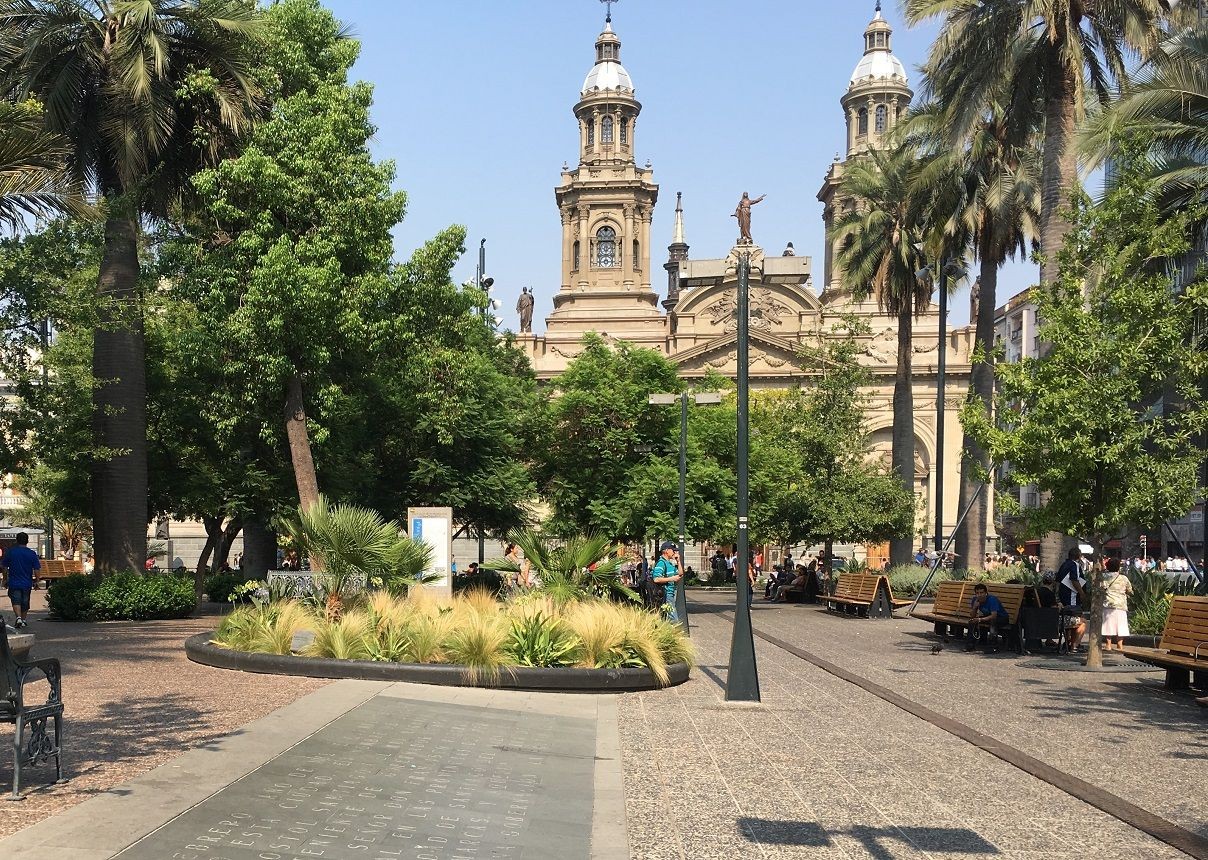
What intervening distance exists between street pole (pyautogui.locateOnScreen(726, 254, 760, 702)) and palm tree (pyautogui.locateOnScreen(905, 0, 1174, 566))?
8.60 metres

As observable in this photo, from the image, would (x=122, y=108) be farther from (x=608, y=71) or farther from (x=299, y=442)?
(x=608, y=71)

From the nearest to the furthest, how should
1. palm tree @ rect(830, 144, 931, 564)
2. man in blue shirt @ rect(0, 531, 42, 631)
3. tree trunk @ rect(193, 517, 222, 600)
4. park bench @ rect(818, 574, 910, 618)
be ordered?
1. man in blue shirt @ rect(0, 531, 42, 631)
2. tree trunk @ rect(193, 517, 222, 600)
3. park bench @ rect(818, 574, 910, 618)
4. palm tree @ rect(830, 144, 931, 564)

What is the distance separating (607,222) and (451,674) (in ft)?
270

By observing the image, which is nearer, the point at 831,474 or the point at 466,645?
the point at 466,645

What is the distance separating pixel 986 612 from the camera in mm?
19609

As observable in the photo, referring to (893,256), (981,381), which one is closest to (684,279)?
(893,256)

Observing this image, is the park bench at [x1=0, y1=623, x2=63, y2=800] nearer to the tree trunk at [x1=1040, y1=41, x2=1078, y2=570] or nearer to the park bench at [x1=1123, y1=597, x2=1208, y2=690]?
the park bench at [x1=1123, y1=597, x2=1208, y2=690]

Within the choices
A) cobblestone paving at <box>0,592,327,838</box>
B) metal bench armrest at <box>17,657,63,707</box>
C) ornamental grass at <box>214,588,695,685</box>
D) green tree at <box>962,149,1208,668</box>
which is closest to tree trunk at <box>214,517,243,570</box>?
cobblestone paving at <box>0,592,327,838</box>

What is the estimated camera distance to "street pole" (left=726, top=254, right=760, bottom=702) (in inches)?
508

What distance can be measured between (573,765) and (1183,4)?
1990 cm

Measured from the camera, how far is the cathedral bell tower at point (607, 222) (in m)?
92.4

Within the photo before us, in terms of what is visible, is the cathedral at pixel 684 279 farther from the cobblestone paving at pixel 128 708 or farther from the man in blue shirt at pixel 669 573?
the cobblestone paving at pixel 128 708

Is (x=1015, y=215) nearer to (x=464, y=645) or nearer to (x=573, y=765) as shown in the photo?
(x=464, y=645)

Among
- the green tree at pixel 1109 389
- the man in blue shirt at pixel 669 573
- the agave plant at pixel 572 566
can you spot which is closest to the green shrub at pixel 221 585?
the man in blue shirt at pixel 669 573
